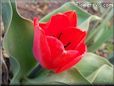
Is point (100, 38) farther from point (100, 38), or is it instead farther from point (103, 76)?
point (103, 76)

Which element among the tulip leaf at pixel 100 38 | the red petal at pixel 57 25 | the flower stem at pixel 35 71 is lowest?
the tulip leaf at pixel 100 38

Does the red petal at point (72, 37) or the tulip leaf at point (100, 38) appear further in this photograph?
the tulip leaf at point (100, 38)

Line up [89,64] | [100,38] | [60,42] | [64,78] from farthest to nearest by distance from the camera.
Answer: [100,38] → [89,64] → [64,78] → [60,42]

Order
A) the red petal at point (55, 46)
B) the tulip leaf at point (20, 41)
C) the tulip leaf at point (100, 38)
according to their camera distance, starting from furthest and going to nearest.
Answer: the tulip leaf at point (100, 38)
the tulip leaf at point (20, 41)
the red petal at point (55, 46)

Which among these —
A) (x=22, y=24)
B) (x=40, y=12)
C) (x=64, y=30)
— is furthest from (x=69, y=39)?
(x=40, y=12)

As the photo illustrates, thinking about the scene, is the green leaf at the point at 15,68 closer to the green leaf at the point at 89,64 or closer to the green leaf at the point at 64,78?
the green leaf at the point at 64,78

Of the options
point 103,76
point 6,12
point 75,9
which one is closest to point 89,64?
point 103,76

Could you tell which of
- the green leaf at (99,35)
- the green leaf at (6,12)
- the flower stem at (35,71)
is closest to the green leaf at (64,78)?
the flower stem at (35,71)
